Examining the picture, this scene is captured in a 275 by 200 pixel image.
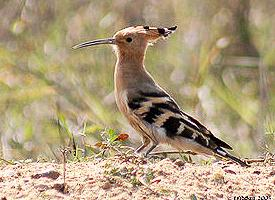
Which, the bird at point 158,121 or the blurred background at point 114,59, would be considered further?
the blurred background at point 114,59

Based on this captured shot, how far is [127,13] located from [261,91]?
169 centimetres

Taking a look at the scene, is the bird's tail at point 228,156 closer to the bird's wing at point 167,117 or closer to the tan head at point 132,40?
the bird's wing at point 167,117

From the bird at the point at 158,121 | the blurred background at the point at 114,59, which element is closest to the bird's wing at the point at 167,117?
the bird at the point at 158,121

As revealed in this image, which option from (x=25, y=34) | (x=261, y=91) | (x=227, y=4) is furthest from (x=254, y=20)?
(x=25, y=34)

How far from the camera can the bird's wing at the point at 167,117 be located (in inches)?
279

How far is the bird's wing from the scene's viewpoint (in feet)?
23.2

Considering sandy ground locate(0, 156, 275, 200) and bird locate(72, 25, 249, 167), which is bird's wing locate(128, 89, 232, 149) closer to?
bird locate(72, 25, 249, 167)

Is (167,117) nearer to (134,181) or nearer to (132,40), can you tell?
(132,40)

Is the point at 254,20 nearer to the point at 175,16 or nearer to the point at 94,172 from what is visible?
the point at 175,16

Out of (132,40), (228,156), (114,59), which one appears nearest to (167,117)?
(228,156)

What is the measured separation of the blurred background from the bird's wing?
6.19 ft

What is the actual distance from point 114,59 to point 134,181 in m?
4.88

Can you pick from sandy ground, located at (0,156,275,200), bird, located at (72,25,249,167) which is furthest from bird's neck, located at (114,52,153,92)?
sandy ground, located at (0,156,275,200)

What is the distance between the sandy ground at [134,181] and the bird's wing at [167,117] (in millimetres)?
1107
